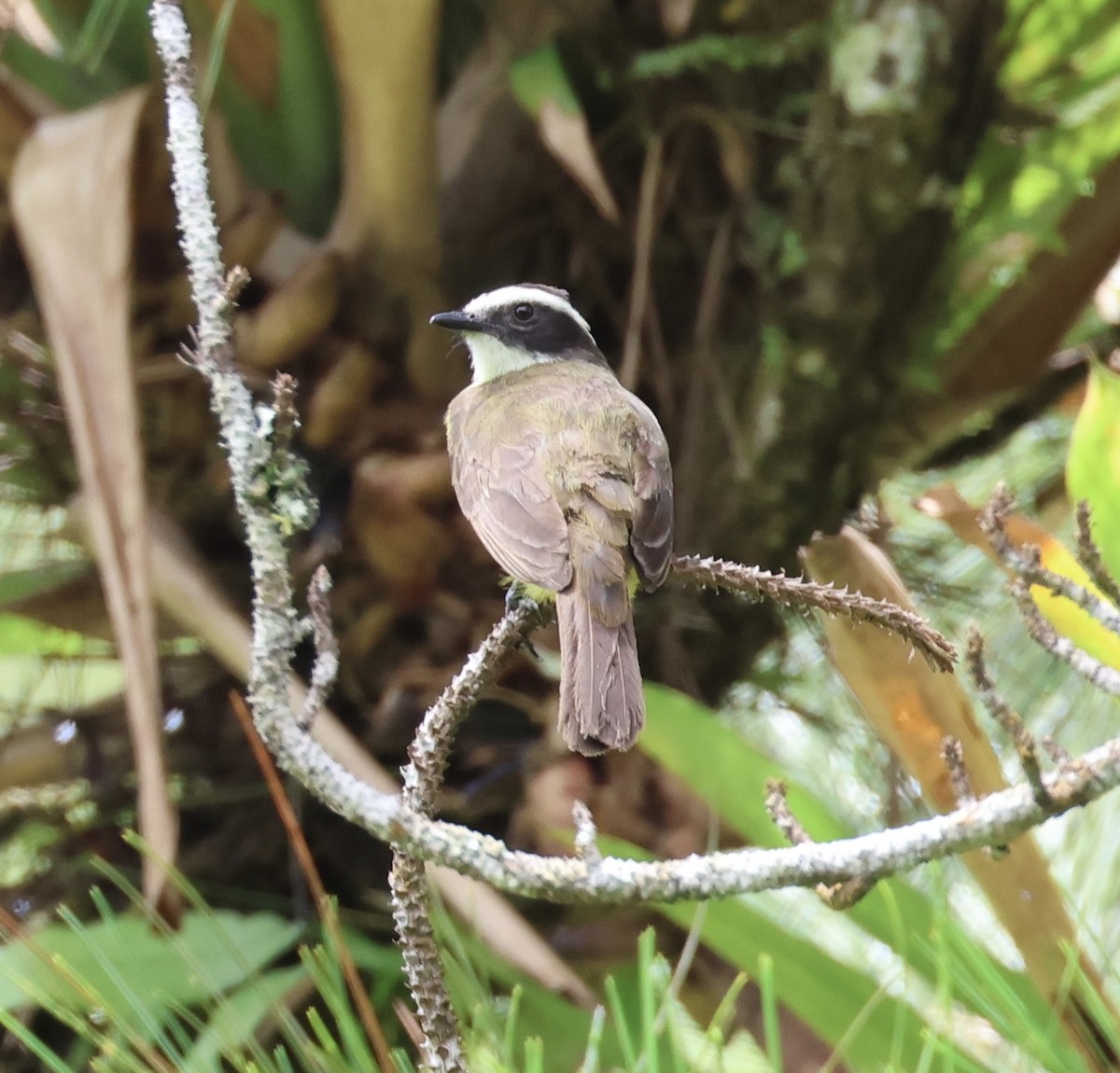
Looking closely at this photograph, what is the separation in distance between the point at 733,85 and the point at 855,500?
37 centimetres

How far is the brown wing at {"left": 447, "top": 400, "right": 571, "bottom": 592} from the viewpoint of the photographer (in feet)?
2.59

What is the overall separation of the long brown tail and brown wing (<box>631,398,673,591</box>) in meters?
0.03

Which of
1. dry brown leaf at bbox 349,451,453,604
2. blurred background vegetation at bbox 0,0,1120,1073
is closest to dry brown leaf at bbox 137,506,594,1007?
blurred background vegetation at bbox 0,0,1120,1073

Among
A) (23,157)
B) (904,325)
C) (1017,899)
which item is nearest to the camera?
(1017,899)

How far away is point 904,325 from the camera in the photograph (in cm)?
106

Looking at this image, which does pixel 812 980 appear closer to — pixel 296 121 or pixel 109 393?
pixel 109 393

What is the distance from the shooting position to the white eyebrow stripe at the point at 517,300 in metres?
1.00

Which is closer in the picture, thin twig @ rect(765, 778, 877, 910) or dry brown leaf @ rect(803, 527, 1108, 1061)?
thin twig @ rect(765, 778, 877, 910)

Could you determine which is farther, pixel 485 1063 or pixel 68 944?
pixel 68 944

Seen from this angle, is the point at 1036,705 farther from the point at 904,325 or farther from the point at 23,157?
the point at 23,157

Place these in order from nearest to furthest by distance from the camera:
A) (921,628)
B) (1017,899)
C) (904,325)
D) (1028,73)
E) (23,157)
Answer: (921,628), (1017,899), (23,157), (904,325), (1028,73)

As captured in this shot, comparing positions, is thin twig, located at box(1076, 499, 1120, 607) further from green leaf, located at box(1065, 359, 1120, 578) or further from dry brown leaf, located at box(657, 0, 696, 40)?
dry brown leaf, located at box(657, 0, 696, 40)

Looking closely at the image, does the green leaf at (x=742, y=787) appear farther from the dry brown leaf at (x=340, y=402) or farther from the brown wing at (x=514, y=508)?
the dry brown leaf at (x=340, y=402)

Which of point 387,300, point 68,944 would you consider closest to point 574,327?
point 387,300
